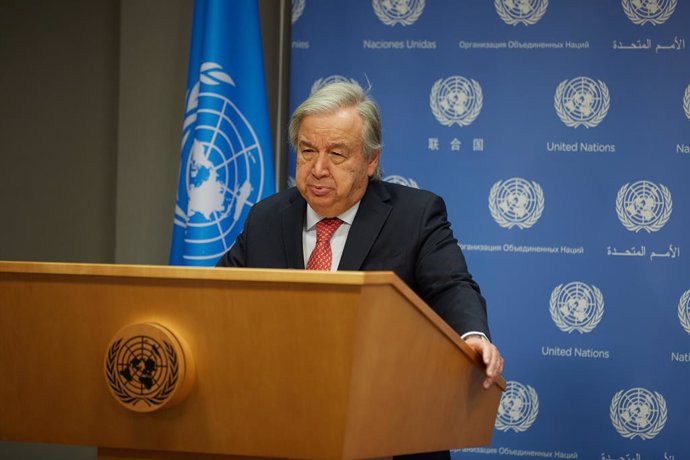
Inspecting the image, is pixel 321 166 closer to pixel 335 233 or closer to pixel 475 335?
pixel 335 233

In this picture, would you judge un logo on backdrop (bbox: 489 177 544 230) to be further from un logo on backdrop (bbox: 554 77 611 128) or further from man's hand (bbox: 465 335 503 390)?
man's hand (bbox: 465 335 503 390)

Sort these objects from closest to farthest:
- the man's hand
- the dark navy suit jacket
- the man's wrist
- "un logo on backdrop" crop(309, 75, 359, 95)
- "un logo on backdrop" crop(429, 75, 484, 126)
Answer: the man's hand
the man's wrist
the dark navy suit jacket
"un logo on backdrop" crop(429, 75, 484, 126)
"un logo on backdrop" crop(309, 75, 359, 95)

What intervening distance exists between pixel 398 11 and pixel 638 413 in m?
2.32

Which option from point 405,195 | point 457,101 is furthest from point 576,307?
point 405,195

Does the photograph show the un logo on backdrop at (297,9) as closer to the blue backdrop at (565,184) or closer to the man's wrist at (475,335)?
the blue backdrop at (565,184)

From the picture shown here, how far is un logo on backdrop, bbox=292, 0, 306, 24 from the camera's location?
14.7 ft

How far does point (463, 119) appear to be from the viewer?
435 cm

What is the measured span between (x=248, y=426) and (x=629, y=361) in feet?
10.00

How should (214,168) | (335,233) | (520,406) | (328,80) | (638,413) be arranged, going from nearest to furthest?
(335,233)
(214,168)
(638,413)
(520,406)
(328,80)

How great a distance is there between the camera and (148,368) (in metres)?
1.51

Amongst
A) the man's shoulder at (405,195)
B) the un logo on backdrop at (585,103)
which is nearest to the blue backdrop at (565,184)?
the un logo on backdrop at (585,103)

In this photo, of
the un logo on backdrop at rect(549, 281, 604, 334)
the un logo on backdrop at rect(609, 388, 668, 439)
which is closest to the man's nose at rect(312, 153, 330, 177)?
the un logo on backdrop at rect(549, 281, 604, 334)

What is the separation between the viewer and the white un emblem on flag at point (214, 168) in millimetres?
3969

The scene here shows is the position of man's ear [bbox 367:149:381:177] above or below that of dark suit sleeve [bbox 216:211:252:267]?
above
